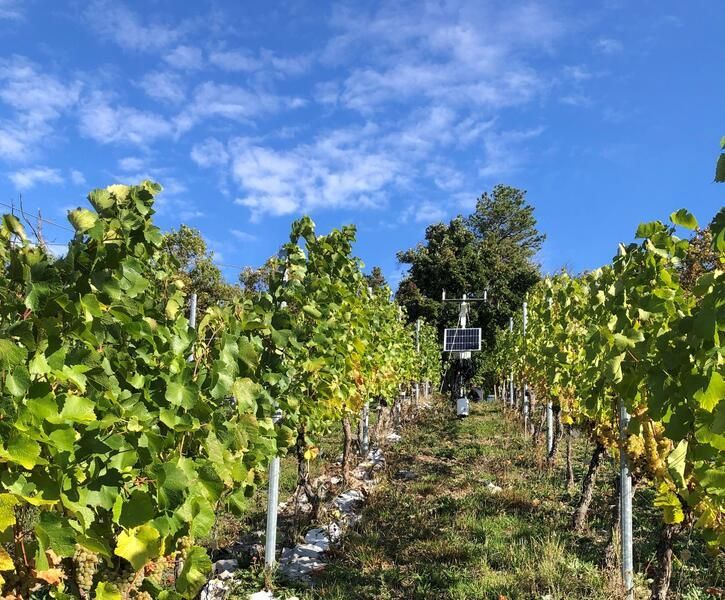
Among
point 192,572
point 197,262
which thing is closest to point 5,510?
point 192,572

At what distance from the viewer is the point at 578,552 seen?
4965 mm

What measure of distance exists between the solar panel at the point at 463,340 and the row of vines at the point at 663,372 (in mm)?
13959

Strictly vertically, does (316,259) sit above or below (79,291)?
above

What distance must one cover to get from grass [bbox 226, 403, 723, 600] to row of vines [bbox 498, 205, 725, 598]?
60 cm

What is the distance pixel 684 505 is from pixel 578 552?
1573 millimetres

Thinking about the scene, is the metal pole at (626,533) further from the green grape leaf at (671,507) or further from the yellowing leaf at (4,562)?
the yellowing leaf at (4,562)

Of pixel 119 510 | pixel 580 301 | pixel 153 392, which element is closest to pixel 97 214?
pixel 153 392

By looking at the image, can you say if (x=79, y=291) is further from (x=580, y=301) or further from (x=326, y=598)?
(x=580, y=301)

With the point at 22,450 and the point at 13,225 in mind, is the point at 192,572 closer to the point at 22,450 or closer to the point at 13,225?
the point at 22,450

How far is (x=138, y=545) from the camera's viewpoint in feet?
6.06

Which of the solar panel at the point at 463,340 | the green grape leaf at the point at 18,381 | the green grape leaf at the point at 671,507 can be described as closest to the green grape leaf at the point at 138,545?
the green grape leaf at the point at 18,381

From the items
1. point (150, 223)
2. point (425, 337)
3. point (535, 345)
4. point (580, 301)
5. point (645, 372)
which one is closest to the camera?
point (150, 223)

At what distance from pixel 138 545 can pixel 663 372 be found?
1905mm

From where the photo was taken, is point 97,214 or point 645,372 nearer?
point 97,214
